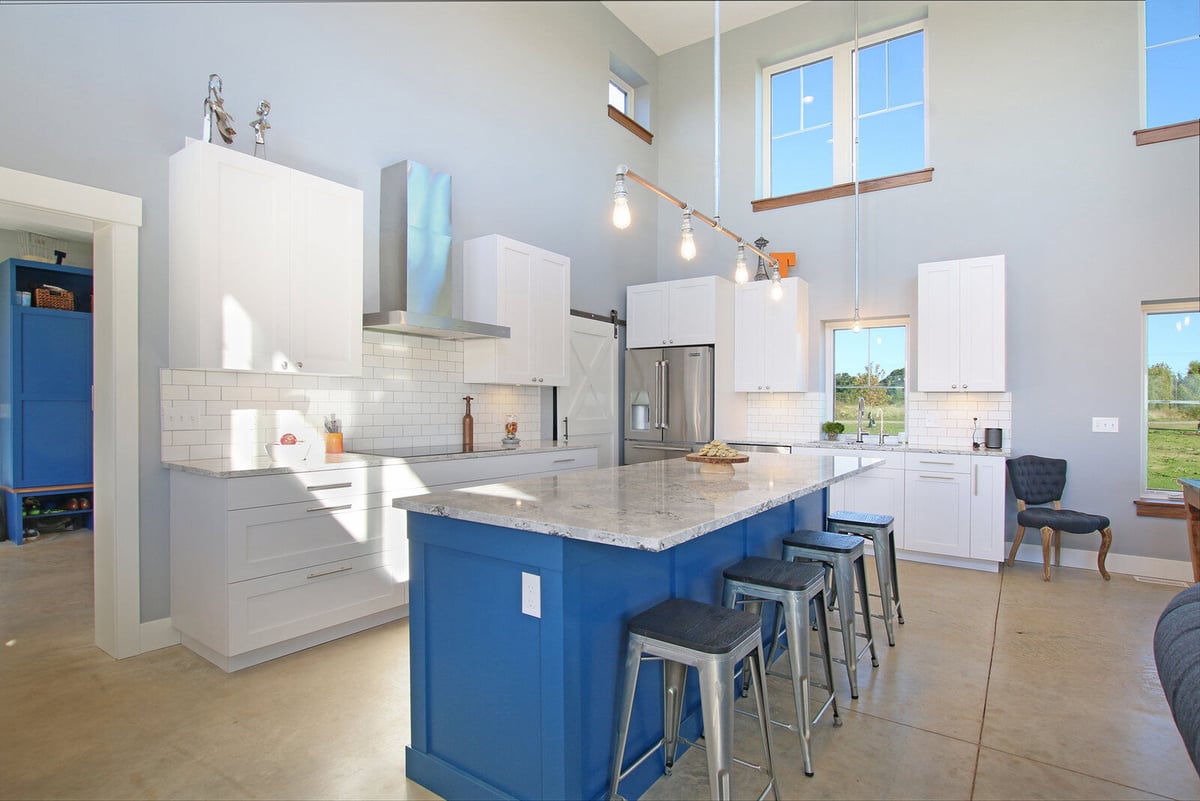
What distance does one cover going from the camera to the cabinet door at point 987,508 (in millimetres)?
4840

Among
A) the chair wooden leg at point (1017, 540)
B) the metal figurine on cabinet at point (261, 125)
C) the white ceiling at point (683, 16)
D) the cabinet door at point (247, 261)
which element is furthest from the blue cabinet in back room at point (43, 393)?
the chair wooden leg at point (1017, 540)

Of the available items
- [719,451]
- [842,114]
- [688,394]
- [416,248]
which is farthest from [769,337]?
[416,248]

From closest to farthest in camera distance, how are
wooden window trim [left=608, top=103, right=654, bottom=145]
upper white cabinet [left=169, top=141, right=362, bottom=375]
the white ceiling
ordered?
upper white cabinet [left=169, top=141, right=362, bottom=375], the white ceiling, wooden window trim [left=608, top=103, right=654, bottom=145]

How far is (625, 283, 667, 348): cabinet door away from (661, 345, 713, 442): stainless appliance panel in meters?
0.31

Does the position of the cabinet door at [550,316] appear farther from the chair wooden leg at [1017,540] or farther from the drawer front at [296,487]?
the chair wooden leg at [1017,540]

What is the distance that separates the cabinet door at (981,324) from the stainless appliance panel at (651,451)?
2.44 m

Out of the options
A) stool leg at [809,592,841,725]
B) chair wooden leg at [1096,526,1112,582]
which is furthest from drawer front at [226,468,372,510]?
chair wooden leg at [1096,526,1112,582]

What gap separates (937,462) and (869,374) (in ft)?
3.99

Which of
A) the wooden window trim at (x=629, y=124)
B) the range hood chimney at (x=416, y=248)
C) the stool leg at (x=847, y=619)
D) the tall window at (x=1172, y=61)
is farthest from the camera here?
the wooden window trim at (x=629, y=124)

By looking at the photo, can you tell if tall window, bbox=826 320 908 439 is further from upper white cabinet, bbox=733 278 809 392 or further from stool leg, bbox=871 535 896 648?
stool leg, bbox=871 535 896 648

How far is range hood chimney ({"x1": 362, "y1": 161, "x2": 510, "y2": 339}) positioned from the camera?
416 centimetres

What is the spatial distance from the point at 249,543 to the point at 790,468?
8.96ft

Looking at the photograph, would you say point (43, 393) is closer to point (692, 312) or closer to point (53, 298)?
point (53, 298)

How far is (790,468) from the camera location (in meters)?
3.35
